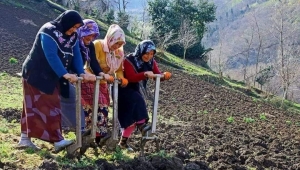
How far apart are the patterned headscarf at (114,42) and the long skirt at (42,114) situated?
83 centimetres

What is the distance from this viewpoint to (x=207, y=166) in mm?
6133

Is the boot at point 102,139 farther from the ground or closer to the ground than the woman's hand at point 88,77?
closer to the ground

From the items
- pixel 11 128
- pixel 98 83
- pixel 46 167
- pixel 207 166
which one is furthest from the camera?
pixel 11 128

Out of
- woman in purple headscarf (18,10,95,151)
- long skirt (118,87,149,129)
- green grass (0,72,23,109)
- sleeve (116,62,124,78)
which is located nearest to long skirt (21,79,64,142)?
woman in purple headscarf (18,10,95,151)

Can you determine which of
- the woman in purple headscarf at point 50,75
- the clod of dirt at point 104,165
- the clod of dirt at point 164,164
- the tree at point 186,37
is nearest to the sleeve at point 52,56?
the woman in purple headscarf at point 50,75

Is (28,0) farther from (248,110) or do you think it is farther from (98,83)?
(98,83)

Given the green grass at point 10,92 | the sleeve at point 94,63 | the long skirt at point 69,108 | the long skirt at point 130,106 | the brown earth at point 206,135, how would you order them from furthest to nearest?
the green grass at point 10,92 → the brown earth at point 206,135 → the long skirt at point 130,106 → the sleeve at point 94,63 → the long skirt at point 69,108

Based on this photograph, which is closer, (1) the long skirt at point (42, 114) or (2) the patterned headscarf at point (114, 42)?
(1) the long skirt at point (42, 114)

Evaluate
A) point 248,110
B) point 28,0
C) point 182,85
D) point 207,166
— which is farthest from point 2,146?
point 28,0

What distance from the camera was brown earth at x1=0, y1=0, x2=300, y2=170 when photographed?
6332mm

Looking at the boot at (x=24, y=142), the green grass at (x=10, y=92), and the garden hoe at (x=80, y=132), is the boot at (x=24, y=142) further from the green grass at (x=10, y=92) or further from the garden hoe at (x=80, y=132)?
the green grass at (x=10, y=92)

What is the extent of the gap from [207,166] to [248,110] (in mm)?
9079

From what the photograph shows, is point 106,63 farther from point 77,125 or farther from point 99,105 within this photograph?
point 77,125

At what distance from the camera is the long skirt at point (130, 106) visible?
6172mm
